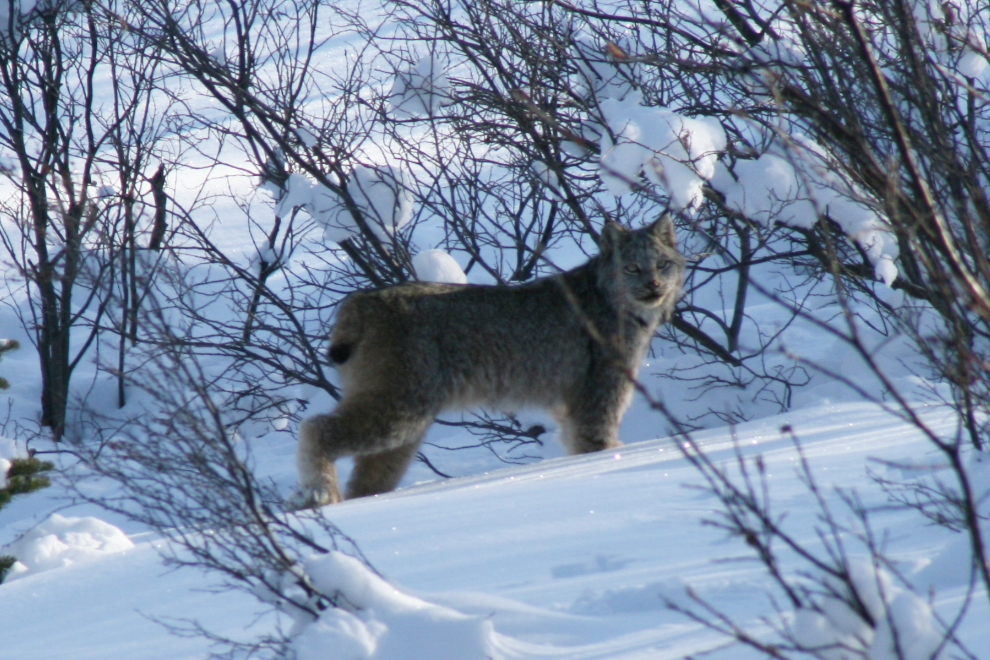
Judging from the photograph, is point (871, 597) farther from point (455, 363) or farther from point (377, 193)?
point (377, 193)

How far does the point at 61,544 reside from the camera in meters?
5.90

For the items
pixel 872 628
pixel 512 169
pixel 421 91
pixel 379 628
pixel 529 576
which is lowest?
pixel 872 628

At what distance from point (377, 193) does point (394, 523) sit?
5557mm

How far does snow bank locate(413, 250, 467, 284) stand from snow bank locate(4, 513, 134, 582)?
314cm

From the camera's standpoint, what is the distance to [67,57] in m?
13.2

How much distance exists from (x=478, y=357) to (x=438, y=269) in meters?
2.23

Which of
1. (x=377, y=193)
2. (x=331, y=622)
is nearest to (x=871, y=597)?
(x=331, y=622)

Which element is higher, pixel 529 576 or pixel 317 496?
pixel 317 496

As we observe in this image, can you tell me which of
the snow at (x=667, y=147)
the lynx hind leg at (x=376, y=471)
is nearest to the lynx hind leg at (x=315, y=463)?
the lynx hind leg at (x=376, y=471)

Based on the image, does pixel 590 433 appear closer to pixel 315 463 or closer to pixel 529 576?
pixel 315 463

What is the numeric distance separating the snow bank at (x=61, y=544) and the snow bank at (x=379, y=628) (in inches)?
124

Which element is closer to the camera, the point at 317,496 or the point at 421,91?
the point at 317,496

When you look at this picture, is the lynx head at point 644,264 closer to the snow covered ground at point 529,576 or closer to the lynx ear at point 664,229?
the lynx ear at point 664,229

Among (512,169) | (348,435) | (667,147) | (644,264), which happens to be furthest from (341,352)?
(512,169)
